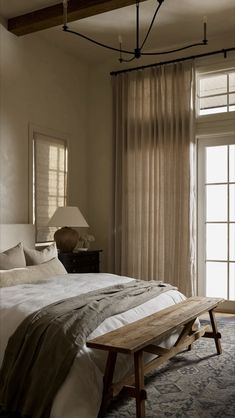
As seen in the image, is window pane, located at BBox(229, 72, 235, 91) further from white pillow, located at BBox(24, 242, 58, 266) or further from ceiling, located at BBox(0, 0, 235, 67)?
white pillow, located at BBox(24, 242, 58, 266)

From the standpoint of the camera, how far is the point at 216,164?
5551 mm

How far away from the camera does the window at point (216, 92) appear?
17.9 feet

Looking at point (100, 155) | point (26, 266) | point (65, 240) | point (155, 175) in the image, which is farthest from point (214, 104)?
point (26, 266)

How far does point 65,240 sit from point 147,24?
2662mm

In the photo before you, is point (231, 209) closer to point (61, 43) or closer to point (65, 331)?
point (61, 43)

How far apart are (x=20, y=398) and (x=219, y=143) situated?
3986 mm

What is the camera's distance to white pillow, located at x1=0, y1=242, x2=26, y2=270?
3818 mm

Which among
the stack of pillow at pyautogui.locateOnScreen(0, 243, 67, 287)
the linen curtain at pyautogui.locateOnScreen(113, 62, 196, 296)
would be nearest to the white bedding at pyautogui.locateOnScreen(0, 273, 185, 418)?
the stack of pillow at pyautogui.locateOnScreen(0, 243, 67, 287)

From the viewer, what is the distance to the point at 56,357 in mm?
2432

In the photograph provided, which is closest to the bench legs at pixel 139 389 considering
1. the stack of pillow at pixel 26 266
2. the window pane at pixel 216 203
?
the stack of pillow at pixel 26 266

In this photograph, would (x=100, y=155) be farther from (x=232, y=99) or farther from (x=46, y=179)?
(x=232, y=99)

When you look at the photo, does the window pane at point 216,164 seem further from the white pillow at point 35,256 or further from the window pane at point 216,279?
the white pillow at point 35,256

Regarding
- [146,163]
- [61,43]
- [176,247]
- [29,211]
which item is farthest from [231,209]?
[61,43]

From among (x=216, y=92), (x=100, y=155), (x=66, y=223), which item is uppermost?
(x=216, y=92)
